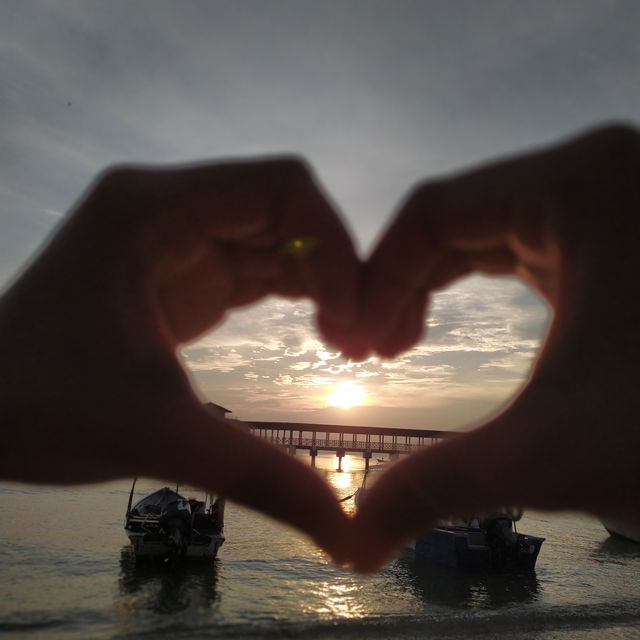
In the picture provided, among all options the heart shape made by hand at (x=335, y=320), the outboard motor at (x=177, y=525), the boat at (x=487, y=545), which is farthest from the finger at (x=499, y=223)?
the boat at (x=487, y=545)

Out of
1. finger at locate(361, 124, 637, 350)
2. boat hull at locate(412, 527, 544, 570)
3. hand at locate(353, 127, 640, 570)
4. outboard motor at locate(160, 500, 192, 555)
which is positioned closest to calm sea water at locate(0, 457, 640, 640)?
boat hull at locate(412, 527, 544, 570)

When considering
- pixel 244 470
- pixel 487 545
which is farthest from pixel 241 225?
pixel 487 545

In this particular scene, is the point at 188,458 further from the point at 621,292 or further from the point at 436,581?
the point at 436,581

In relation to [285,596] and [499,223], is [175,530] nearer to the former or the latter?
[285,596]

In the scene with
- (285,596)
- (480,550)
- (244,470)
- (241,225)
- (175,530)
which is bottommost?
(285,596)

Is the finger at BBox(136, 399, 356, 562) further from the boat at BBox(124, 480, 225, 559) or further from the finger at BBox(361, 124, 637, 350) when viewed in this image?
the boat at BBox(124, 480, 225, 559)

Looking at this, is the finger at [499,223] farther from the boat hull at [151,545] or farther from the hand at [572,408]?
the boat hull at [151,545]
